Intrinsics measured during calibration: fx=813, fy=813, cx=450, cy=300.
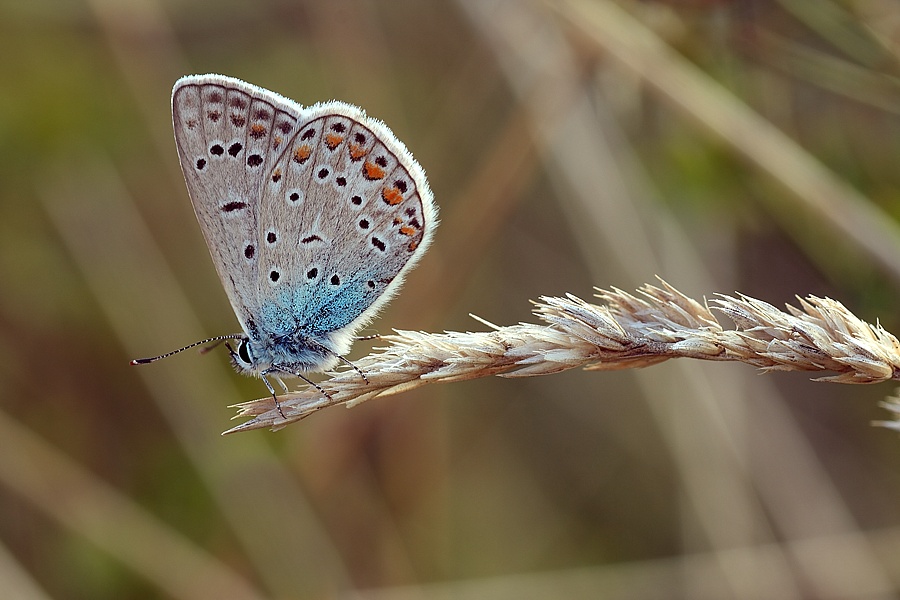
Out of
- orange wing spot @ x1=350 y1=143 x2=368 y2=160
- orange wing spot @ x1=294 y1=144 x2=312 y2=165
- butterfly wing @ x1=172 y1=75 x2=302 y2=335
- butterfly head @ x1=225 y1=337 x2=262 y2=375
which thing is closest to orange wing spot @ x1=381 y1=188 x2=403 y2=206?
orange wing spot @ x1=350 y1=143 x2=368 y2=160

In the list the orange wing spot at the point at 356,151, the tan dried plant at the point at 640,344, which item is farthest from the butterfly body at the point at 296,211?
the tan dried plant at the point at 640,344

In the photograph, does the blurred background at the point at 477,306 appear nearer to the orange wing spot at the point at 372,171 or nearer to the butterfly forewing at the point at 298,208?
the butterfly forewing at the point at 298,208

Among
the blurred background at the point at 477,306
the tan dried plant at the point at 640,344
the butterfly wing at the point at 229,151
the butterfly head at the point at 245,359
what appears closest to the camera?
the tan dried plant at the point at 640,344

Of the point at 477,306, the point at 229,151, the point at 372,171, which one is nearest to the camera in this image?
the point at 229,151

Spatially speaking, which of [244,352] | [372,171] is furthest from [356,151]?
[244,352]

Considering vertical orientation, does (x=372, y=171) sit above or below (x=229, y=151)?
below

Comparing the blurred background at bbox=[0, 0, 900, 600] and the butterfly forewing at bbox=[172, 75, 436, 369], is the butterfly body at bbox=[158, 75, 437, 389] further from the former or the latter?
the blurred background at bbox=[0, 0, 900, 600]

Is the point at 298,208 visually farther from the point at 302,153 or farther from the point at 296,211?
the point at 302,153

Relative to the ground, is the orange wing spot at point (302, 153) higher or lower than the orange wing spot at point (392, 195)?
higher
